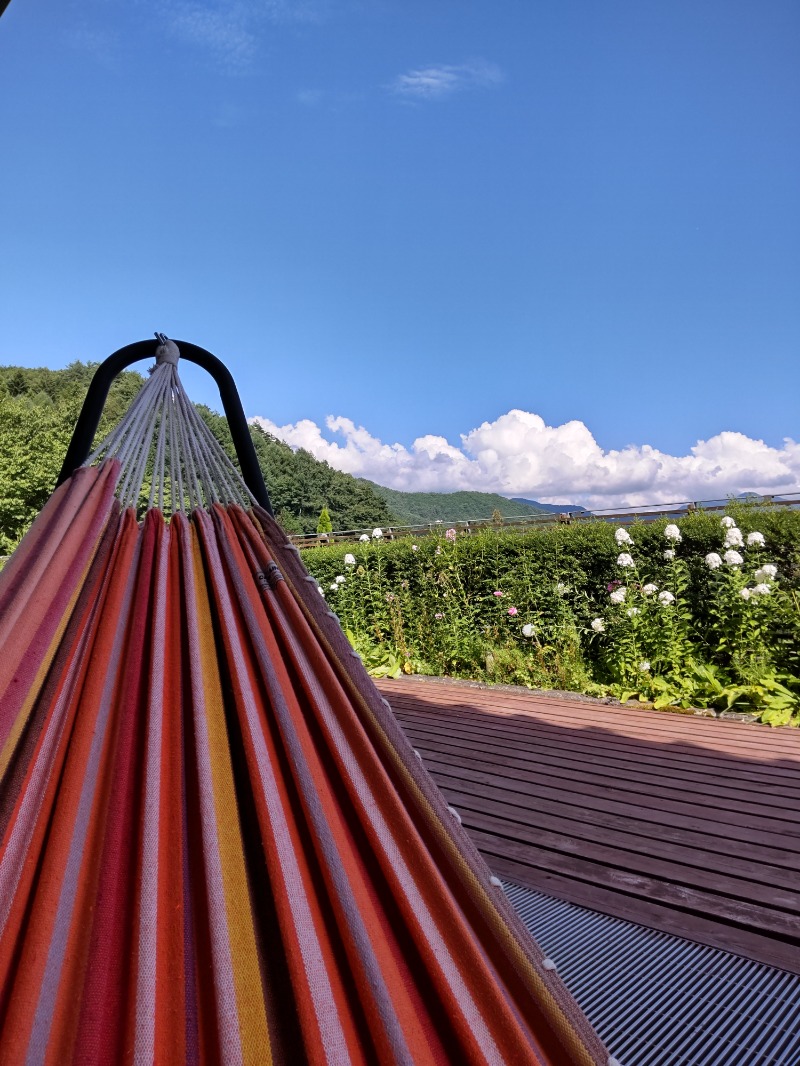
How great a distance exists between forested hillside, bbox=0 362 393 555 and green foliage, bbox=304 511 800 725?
166cm

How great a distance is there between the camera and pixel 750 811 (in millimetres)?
2004

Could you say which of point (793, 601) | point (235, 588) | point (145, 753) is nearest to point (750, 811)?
point (793, 601)

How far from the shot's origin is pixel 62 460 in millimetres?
9289

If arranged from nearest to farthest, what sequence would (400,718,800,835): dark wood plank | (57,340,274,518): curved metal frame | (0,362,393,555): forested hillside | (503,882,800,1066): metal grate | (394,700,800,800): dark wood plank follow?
(503,882,800,1066): metal grate < (57,340,274,518): curved metal frame < (400,718,800,835): dark wood plank < (394,700,800,800): dark wood plank < (0,362,393,555): forested hillside

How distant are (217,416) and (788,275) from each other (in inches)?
1156

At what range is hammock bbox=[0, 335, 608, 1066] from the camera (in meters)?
0.56

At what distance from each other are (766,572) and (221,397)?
9.78 ft

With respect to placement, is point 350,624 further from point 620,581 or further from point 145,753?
point 145,753

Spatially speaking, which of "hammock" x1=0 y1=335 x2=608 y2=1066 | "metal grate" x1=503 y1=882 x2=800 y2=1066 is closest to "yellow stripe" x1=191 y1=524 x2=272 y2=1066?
"hammock" x1=0 y1=335 x2=608 y2=1066

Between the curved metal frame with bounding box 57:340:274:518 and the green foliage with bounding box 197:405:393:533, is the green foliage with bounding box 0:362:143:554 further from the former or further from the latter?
the curved metal frame with bounding box 57:340:274:518

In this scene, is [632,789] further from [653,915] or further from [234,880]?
[234,880]

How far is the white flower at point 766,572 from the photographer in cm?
316

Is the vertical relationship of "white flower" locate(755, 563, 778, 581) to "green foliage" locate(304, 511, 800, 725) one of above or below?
above

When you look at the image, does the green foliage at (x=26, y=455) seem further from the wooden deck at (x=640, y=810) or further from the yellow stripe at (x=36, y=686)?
the yellow stripe at (x=36, y=686)
